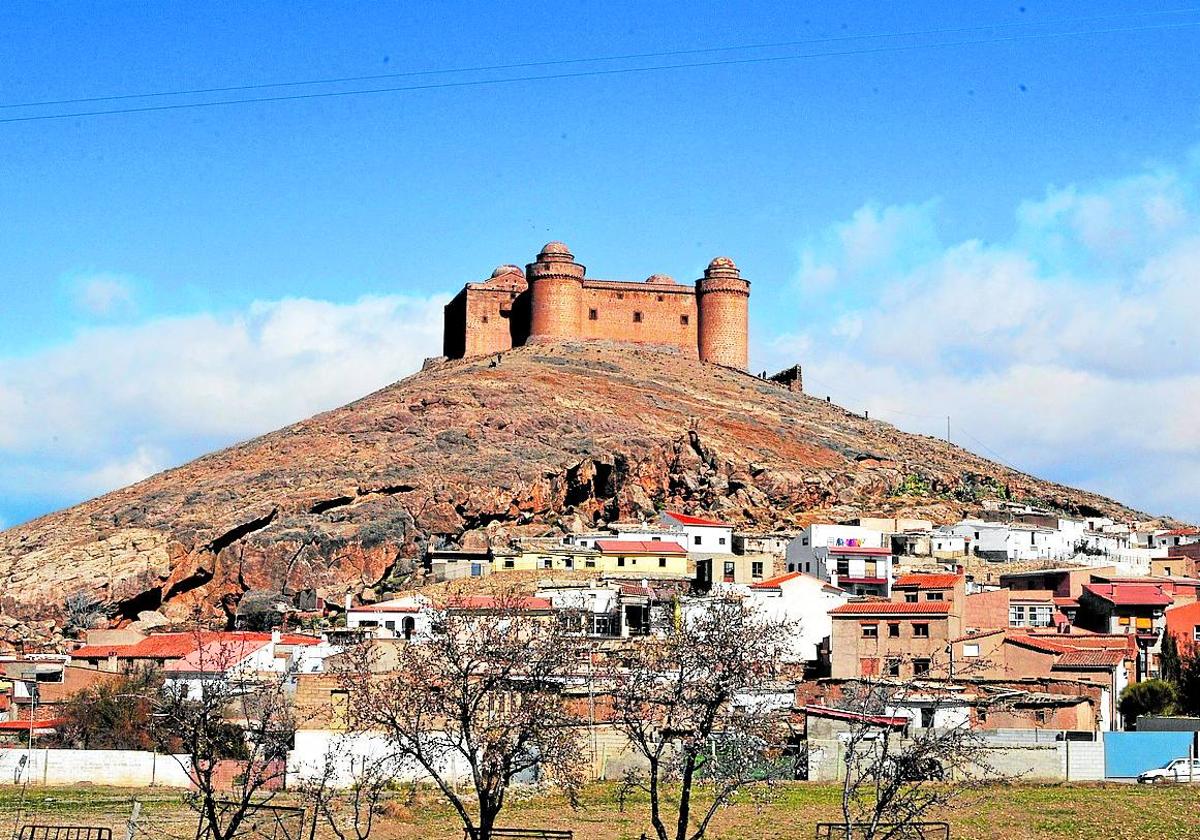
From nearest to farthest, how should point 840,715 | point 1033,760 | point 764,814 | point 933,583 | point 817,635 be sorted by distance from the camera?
1. point 764,814
2. point 840,715
3. point 1033,760
4. point 933,583
5. point 817,635

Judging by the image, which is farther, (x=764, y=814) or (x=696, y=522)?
(x=696, y=522)

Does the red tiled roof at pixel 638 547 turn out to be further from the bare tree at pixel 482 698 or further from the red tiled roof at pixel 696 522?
the bare tree at pixel 482 698

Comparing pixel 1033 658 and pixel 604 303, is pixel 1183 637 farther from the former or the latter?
pixel 604 303

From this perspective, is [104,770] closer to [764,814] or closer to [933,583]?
[764,814]

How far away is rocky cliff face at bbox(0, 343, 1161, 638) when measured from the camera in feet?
262

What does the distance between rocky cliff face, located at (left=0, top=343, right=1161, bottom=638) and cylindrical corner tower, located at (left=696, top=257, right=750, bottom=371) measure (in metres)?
2.41

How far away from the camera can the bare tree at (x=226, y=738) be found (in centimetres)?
2759

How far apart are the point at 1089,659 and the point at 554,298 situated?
6972 cm

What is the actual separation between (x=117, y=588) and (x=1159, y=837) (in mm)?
56169

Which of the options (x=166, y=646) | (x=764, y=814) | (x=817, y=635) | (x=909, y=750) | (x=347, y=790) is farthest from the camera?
(x=166, y=646)

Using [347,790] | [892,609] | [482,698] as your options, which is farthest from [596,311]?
[482,698]

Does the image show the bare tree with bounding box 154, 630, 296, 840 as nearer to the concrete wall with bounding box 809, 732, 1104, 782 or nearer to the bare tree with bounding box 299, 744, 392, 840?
the bare tree with bounding box 299, 744, 392, 840

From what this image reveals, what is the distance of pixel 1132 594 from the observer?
60.8 meters

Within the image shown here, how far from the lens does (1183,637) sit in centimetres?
5841
